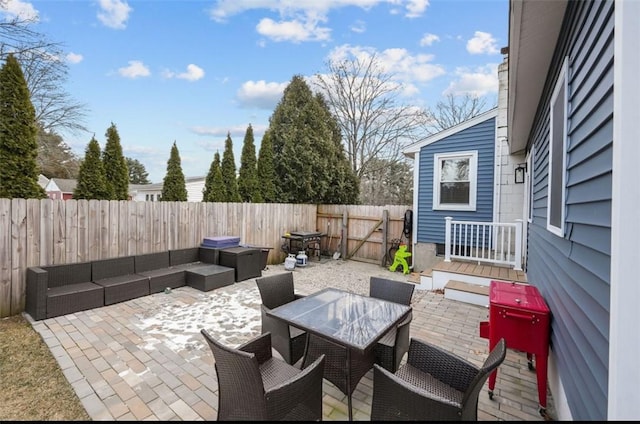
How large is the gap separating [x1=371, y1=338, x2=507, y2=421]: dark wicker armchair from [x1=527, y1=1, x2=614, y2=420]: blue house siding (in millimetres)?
412

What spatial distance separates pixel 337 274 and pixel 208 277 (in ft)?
10.8

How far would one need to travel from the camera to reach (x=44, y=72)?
9.86 metres

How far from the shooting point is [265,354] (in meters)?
2.25

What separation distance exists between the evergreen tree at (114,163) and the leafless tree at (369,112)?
10.00 meters

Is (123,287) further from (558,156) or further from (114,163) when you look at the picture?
(558,156)

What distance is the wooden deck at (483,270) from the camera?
5.07 meters

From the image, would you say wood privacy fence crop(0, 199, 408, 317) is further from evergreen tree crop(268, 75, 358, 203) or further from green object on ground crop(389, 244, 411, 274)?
evergreen tree crop(268, 75, 358, 203)

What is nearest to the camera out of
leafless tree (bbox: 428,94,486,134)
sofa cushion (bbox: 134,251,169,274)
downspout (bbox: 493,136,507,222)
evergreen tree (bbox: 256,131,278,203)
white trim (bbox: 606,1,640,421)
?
white trim (bbox: 606,1,640,421)

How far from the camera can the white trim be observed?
1056 mm

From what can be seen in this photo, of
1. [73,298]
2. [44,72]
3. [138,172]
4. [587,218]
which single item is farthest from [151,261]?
[138,172]

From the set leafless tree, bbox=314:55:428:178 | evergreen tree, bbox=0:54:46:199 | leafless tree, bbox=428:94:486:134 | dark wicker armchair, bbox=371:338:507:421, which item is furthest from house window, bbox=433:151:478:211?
leafless tree, bbox=428:94:486:134

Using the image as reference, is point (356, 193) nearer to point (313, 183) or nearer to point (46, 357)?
point (313, 183)

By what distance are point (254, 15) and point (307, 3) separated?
1.39m

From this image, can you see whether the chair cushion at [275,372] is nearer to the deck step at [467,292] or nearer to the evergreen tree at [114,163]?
the deck step at [467,292]
